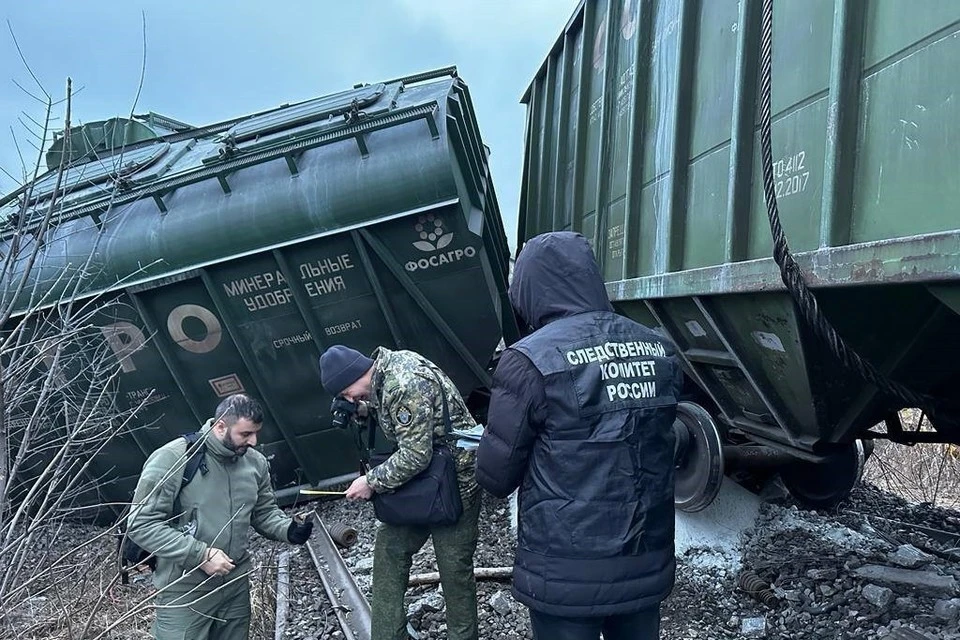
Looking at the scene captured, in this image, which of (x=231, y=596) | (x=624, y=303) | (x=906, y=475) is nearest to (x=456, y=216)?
(x=624, y=303)

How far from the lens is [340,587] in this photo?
4445 millimetres

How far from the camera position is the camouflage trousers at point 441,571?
3.21 metres

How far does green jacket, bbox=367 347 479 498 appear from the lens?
3.01 meters

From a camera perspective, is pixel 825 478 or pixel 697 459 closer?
pixel 697 459

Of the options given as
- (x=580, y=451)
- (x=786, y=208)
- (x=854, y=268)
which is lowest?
(x=580, y=451)

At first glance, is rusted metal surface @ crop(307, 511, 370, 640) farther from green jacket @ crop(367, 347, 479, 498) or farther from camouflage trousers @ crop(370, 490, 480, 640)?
green jacket @ crop(367, 347, 479, 498)

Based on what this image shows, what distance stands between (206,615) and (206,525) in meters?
0.38

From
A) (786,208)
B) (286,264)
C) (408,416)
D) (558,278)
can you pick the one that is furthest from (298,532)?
(786,208)

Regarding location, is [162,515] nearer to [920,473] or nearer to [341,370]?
[341,370]

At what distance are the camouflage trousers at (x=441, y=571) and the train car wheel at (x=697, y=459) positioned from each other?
112cm

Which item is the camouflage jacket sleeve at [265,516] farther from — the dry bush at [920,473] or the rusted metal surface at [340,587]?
the dry bush at [920,473]

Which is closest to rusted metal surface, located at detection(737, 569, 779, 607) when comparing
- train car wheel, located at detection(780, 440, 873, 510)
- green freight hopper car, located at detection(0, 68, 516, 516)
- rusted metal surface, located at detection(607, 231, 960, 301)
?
train car wheel, located at detection(780, 440, 873, 510)

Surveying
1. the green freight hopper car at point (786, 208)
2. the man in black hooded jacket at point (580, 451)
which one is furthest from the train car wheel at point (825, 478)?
the man in black hooded jacket at point (580, 451)

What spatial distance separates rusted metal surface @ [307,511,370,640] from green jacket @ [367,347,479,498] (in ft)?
4.01
